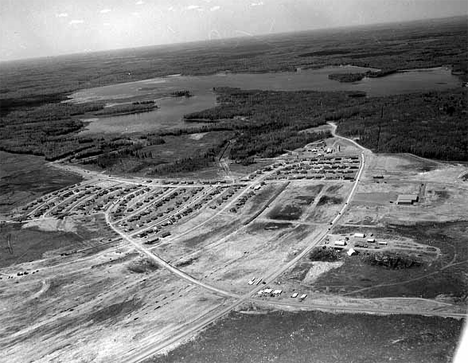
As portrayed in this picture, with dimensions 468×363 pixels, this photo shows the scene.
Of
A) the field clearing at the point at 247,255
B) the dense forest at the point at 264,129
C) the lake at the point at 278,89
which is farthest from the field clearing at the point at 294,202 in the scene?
the lake at the point at 278,89

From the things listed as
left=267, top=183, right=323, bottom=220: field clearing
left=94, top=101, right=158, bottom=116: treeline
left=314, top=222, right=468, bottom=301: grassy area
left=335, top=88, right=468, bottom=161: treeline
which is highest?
left=94, top=101, right=158, bottom=116: treeline

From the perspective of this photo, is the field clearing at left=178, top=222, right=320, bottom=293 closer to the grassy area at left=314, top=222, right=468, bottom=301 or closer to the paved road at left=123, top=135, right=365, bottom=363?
the paved road at left=123, top=135, right=365, bottom=363

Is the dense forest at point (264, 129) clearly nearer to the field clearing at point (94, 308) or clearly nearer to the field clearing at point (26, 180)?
the field clearing at point (26, 180)

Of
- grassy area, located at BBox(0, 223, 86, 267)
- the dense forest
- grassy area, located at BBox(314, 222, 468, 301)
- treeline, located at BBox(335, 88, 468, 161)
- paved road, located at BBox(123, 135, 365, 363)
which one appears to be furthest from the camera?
the dense forest

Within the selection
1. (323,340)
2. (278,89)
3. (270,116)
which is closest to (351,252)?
(323,340)

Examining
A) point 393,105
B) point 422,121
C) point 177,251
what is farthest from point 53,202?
point 393,105

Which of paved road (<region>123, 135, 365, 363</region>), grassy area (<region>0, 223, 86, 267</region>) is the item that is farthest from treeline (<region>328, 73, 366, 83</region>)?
grassy area (<region>0, 223, 86, 267</region>)

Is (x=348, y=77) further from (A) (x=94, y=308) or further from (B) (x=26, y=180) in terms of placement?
(A) (x=94, y=308)

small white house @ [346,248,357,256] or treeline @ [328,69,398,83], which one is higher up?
treeline @ [328,69,398,83]
